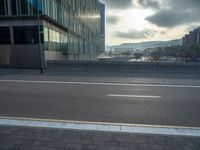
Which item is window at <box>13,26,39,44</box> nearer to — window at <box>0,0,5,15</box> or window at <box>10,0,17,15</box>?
window at <box>10,0,17,15</box>

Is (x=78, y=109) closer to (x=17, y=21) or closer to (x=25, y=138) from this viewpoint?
(x=25, y=138)

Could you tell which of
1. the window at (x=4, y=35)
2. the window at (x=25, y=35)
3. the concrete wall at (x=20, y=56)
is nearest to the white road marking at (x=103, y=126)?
the concrete wall at (x=20, y=56)

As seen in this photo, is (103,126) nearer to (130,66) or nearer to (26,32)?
(130,66)

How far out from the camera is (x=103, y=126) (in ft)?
14.2

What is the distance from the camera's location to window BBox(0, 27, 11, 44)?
20684mm

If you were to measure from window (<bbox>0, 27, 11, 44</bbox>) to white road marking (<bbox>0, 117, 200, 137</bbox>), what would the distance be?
19137 mm

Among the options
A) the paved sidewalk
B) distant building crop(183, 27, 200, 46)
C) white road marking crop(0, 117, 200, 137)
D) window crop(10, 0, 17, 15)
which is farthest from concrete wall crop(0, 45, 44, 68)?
distant building crop(183, 27, 200, 46)

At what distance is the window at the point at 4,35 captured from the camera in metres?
20.7

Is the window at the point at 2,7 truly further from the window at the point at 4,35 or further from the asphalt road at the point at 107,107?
the asphalt road at the point at 107,107

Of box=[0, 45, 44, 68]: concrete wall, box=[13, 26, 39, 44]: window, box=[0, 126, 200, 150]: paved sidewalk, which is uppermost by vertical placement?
box=[13, 26, 39, 44]: window

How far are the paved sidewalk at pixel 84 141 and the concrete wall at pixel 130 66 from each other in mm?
13205

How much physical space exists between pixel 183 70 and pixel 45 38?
52.0ft

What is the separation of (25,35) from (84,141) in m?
20.1

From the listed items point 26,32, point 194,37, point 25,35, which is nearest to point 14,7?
point 26,32
